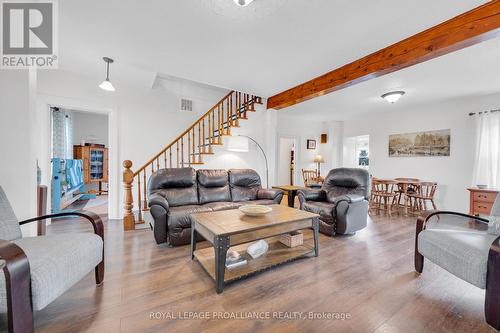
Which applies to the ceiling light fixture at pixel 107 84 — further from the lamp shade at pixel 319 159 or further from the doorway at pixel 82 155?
the lamp shade at pixel 319 159

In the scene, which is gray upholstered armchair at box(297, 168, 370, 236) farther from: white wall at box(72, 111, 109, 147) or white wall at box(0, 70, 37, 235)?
white wall at box(72, 111, 109, 147)

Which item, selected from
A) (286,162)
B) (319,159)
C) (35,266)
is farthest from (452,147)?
(35,266)

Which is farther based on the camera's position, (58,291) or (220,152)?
(220,152)

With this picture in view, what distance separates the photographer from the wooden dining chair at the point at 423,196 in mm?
4152

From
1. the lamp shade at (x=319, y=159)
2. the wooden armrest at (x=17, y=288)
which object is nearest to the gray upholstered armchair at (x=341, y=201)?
the wooden armrest at (x=17, y=288)

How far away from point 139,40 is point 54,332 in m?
2.76

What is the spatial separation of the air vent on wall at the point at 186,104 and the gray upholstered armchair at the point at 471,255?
14.9 ft

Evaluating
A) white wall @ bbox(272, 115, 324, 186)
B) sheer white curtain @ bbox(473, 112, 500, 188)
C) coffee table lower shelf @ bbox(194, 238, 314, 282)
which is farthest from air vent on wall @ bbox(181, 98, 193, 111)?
sheer white curtain @ bbox(473, 112, 500, 188)

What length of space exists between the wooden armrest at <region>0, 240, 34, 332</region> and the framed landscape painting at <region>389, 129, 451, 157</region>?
6.44m

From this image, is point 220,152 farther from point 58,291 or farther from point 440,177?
Answer: point 440,177

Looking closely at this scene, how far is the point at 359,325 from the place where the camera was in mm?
1362

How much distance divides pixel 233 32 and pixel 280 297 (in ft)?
8.60

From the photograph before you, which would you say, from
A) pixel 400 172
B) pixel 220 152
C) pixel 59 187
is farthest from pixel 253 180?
pixel 400 172

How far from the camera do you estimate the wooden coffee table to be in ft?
5.49
